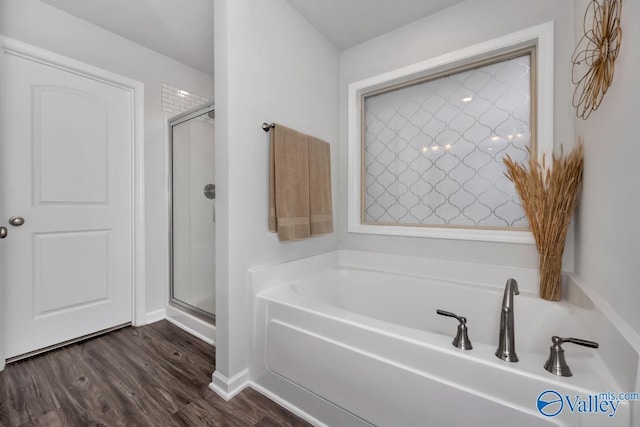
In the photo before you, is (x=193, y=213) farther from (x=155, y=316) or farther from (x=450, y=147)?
(x=450, y=147)

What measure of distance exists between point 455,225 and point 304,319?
129 centimetres

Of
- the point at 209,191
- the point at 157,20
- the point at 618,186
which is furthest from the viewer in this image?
the point at 209,191

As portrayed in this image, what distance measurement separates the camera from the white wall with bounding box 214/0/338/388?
1.47 meters

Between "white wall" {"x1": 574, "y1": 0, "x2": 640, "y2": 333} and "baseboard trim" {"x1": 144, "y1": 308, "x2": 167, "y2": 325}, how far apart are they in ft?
9.63

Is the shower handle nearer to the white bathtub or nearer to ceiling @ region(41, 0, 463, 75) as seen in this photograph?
the white bathtub

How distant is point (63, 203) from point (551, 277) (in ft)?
10.4

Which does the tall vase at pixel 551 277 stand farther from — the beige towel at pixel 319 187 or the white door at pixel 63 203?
the white door at pixel 63 203

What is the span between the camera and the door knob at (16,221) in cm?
172

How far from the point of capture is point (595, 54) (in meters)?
1.17

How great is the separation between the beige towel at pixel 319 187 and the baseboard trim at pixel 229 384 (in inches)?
37.8

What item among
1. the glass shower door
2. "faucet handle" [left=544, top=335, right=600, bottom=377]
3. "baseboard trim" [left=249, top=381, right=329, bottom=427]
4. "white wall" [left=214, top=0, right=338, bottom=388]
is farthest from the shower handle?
"faucet handle" [left=544, top=335, right=600, bottom=377]

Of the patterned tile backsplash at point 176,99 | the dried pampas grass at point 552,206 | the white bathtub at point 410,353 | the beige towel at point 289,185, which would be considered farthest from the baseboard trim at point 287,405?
the patterned tile backsplash at point 176,99

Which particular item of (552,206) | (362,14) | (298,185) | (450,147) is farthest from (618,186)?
(362,14)

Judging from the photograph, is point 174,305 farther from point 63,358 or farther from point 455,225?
point 455,225
